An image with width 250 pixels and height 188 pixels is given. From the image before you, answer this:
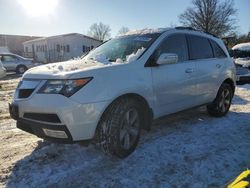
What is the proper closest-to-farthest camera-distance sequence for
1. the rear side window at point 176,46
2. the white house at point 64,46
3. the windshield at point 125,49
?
the windshield at point 125,49
the rear side window at point 176,46
the white house at point 64,46

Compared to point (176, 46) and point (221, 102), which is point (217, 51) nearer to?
point (221, 102)

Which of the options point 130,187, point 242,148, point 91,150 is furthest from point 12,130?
point 242,148

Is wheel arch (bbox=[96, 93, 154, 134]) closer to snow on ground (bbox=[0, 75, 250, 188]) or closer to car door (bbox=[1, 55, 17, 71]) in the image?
snow on ground (bbox=[0, 75, 250, 188])

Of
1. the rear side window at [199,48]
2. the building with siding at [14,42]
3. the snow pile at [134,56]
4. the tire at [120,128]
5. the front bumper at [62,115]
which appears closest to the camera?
the front bumper at [62,115]

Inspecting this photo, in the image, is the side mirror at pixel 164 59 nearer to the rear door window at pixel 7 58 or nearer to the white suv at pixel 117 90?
the white suv at pixel 117 90

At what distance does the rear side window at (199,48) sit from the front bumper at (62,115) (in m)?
2.39

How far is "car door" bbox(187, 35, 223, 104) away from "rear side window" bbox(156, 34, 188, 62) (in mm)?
185

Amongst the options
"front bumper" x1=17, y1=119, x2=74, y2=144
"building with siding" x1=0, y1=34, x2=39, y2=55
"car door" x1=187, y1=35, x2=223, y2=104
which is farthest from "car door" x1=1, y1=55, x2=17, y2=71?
"building with siding" x1=0, y1=34, x2=39, y2=55

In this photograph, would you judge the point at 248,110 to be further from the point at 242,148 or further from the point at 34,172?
the point at 34,172

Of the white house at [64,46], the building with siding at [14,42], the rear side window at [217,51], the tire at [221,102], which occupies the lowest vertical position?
the tire at [221,102]


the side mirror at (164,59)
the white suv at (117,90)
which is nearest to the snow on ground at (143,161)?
the white suv at (117,90)

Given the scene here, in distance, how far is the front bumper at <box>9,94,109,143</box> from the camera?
3.38 m

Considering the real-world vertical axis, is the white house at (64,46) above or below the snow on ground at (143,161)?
above

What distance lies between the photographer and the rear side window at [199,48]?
17.3 feet
